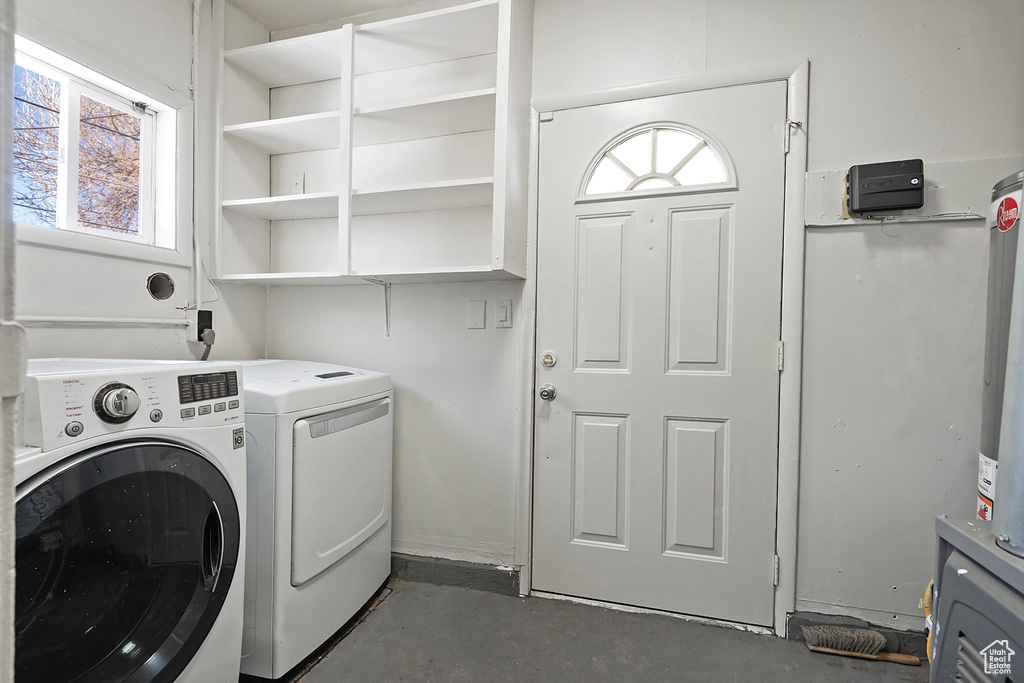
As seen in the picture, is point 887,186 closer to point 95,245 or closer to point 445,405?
point 445,405

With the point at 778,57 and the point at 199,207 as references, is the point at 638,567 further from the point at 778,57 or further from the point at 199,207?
the point at 199,207

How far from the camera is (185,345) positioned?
6.43 ft

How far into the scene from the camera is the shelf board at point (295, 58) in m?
1.95

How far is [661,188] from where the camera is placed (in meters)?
1.87

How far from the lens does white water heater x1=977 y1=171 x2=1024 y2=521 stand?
1207 millimetres

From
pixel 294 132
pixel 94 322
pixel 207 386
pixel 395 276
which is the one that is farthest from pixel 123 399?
pixel 294 132

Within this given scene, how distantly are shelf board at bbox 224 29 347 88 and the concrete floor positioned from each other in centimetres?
218

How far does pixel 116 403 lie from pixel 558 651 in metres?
1.52

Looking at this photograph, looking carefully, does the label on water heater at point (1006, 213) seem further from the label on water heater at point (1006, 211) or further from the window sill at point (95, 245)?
the window sill at point (95, 245)

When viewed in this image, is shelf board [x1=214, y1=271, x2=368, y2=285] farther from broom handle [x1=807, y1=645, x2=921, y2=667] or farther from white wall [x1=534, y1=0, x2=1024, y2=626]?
broom handle [x1=807, y1=645, x2=921, y2=667]

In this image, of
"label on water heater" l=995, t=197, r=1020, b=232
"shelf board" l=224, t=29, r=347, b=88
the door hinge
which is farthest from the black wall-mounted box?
"shelf board" l=224, t=29, r=347, b=88

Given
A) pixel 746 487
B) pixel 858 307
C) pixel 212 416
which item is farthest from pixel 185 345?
pixel 858 307

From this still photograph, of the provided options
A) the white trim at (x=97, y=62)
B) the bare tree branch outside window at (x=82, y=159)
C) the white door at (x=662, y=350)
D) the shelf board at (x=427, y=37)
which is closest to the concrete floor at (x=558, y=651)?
the white door at (x=662, y=350)

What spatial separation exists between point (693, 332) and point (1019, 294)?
112cm
